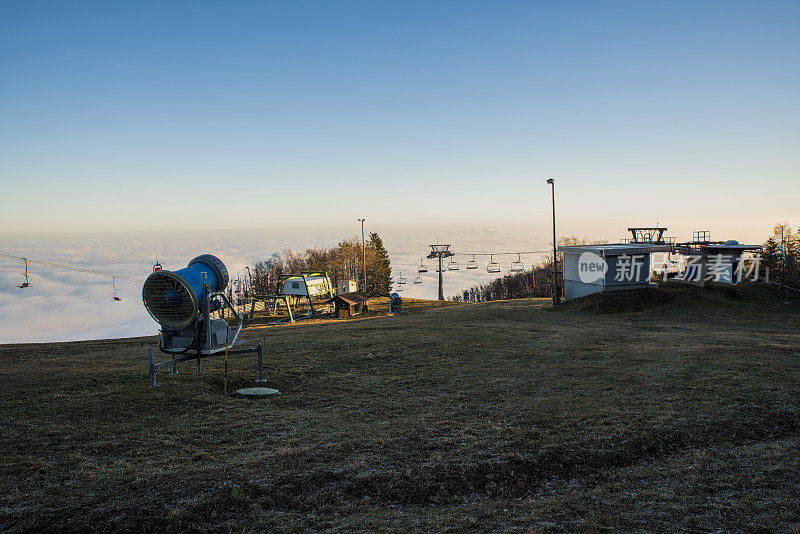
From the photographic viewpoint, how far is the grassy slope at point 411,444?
5602mm

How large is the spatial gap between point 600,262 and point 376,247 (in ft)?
200

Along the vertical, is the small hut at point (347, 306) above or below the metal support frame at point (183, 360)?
below

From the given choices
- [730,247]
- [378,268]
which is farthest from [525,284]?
A: [730,247]

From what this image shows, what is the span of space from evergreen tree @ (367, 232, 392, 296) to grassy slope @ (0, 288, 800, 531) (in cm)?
7123

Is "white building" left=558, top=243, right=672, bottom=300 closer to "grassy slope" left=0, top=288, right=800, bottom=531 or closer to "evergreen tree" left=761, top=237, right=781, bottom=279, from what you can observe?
"evergreen tree" left=761, top=237, right=781, bottom=279

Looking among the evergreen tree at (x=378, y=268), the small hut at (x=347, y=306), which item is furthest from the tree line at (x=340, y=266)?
the small hut at (x=347, y=306)

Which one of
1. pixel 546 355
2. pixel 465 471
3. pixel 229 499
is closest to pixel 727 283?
pixel 546 355

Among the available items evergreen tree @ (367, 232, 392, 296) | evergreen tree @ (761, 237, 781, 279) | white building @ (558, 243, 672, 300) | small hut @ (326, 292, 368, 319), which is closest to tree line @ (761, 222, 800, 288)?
evergreen tree @ (761, 237, 781, 279)

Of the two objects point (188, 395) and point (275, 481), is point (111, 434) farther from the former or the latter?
point (275, 481)

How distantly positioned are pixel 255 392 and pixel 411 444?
4.63m

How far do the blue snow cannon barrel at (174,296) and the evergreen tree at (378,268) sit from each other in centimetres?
7160

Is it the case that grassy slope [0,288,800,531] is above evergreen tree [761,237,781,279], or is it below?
below

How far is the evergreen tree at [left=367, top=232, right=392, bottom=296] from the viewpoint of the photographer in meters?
86.6

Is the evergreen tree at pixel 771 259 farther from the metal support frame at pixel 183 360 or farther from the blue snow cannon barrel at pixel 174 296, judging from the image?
the blue snow cannon barrel at pixel 174 296
